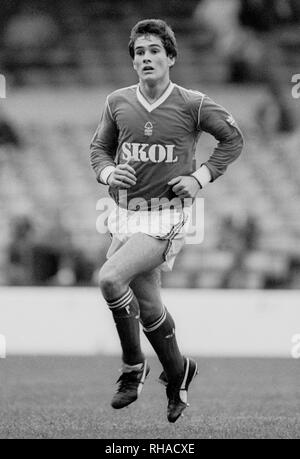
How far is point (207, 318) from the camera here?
12.9 meters

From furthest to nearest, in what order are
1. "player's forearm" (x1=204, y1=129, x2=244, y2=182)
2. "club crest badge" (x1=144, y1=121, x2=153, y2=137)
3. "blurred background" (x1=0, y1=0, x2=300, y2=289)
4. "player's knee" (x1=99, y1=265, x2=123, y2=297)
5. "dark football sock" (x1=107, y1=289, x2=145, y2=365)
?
"blurred background" (x1=0, y1=0, x2=300, y2=289), "player's forearm" (x1=204, y1=129, x2=244, y2=182), "club crest badge" (x1=144, y1=121, x2=153, y2=137), "dark football sock" (x1=107, y1=289, x2=145, y2=365), "player's knee" (x1=99, y1=265, x2=123, y2=297)

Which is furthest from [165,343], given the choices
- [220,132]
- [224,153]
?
[220,132]

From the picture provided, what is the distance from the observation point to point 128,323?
21.6 ft

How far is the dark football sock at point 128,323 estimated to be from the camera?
649cm

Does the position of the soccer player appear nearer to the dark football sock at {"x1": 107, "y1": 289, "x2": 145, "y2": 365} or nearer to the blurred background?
the dark football sock at {"x1": 107, "y1": 289, "x2": 145, "y2": 365}

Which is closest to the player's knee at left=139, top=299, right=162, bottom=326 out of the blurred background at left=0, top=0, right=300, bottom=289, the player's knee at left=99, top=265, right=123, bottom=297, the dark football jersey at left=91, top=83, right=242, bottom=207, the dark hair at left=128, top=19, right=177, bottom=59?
the player's knee at left=99, top=265, right=123, bottom=297

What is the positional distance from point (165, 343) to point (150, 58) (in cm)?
169

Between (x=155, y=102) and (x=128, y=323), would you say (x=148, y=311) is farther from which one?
(x=155, y=102)

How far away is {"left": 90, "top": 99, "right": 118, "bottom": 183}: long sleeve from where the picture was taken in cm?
679

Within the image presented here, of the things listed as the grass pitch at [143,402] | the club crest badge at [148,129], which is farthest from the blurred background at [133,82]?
the club crest badge at [148,129]
